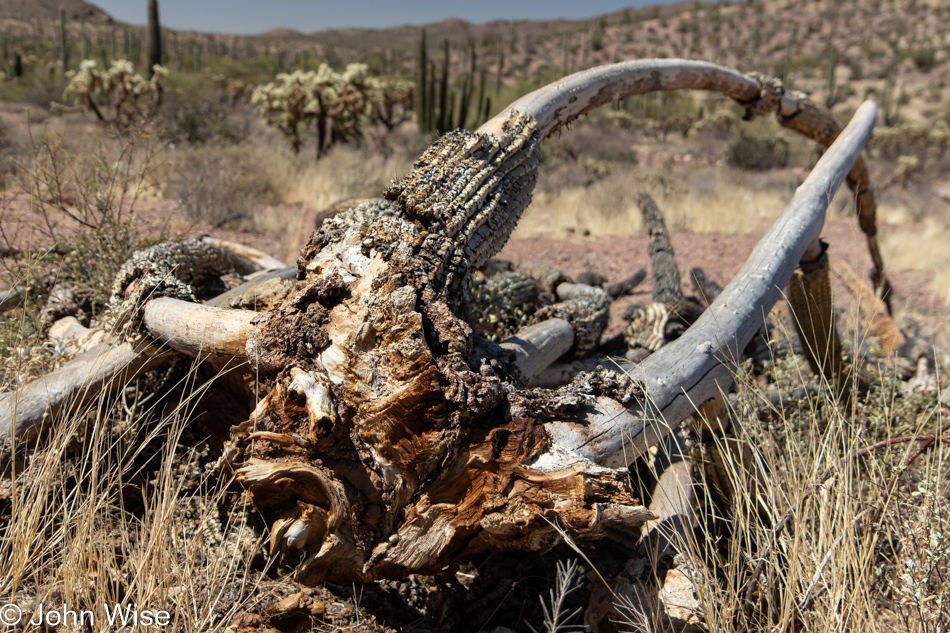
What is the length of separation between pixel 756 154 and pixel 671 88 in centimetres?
1727

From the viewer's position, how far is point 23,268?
9.47 ft

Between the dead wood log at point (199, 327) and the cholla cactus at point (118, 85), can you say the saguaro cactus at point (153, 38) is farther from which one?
the dead wood log at point (199, 327)

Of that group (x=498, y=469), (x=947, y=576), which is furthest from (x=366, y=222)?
(x=947, y=576)

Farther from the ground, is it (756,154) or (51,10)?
(51,10)

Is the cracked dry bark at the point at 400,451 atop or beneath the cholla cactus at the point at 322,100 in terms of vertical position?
beneath

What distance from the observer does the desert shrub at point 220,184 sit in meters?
7.30

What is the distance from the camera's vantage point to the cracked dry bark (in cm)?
161

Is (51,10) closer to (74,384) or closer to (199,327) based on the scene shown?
(74,384)

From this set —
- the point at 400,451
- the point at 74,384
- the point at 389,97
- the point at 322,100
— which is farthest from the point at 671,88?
the point at 389,97

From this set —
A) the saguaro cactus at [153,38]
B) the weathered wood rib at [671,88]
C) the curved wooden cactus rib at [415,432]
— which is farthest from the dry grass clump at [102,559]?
the saguaro cactus at [153,38]

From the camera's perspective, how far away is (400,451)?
165cm

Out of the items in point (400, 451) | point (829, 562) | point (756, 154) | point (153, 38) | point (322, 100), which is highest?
point (153, 38)

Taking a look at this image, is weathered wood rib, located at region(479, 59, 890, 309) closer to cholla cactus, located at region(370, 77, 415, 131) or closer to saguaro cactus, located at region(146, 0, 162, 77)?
cholla cactus, located at region(370, 77, 415, 131)

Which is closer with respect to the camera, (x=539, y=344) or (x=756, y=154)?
(x=539, y=344)
